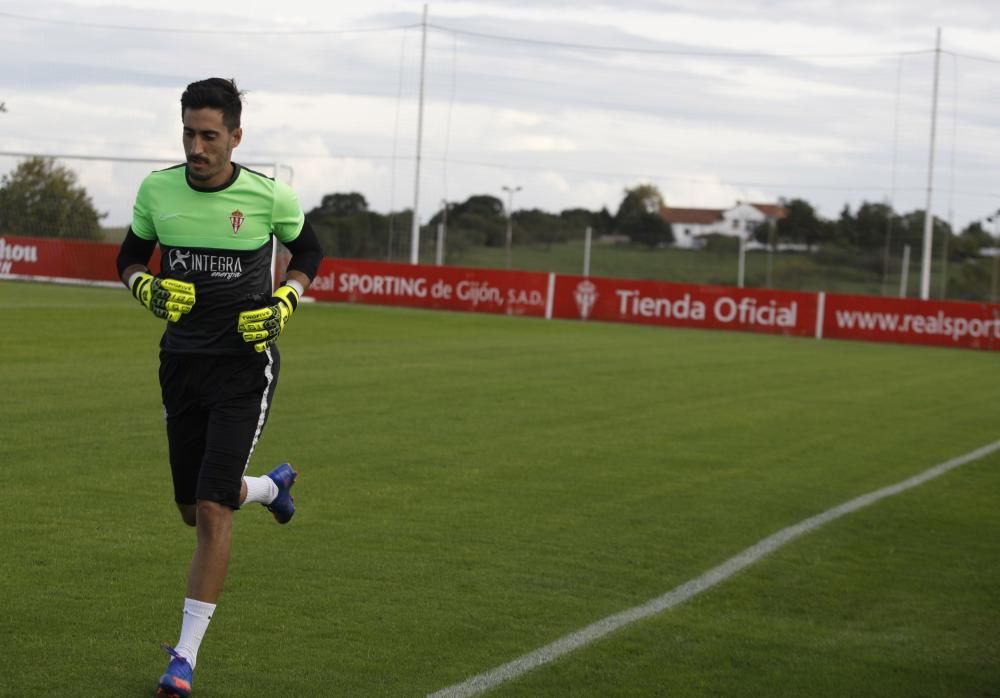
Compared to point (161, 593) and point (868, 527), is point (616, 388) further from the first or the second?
point (161, 593)

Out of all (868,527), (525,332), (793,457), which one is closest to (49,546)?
(868,527)

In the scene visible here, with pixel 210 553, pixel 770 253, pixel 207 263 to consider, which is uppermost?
pixel 770 253

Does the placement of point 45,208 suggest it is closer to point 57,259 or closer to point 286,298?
point 57,259

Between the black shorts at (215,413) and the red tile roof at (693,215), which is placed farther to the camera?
the red tile roof at (693,215)

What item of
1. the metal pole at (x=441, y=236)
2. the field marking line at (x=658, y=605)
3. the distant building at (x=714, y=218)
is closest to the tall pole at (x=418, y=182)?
the metal pole at (x=441, y=236)

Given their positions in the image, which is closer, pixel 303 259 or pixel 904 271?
pixel 303 259

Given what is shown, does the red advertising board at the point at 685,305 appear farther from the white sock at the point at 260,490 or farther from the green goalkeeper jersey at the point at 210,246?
the green goalkeeper jersey at the point at 210,246

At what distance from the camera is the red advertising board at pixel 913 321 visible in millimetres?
35875

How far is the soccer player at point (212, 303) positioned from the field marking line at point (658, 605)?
41.5 inches

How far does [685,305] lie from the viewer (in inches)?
1495

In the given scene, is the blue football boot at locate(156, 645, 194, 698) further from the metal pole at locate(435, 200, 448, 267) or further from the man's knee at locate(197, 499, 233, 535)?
the metal pole at locate(435, 200, 448, 267)

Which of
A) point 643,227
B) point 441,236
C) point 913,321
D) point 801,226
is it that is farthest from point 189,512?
point 801,226

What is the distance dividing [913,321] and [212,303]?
32.4 metres

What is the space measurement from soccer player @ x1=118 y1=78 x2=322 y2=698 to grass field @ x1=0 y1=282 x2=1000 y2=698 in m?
0.69
